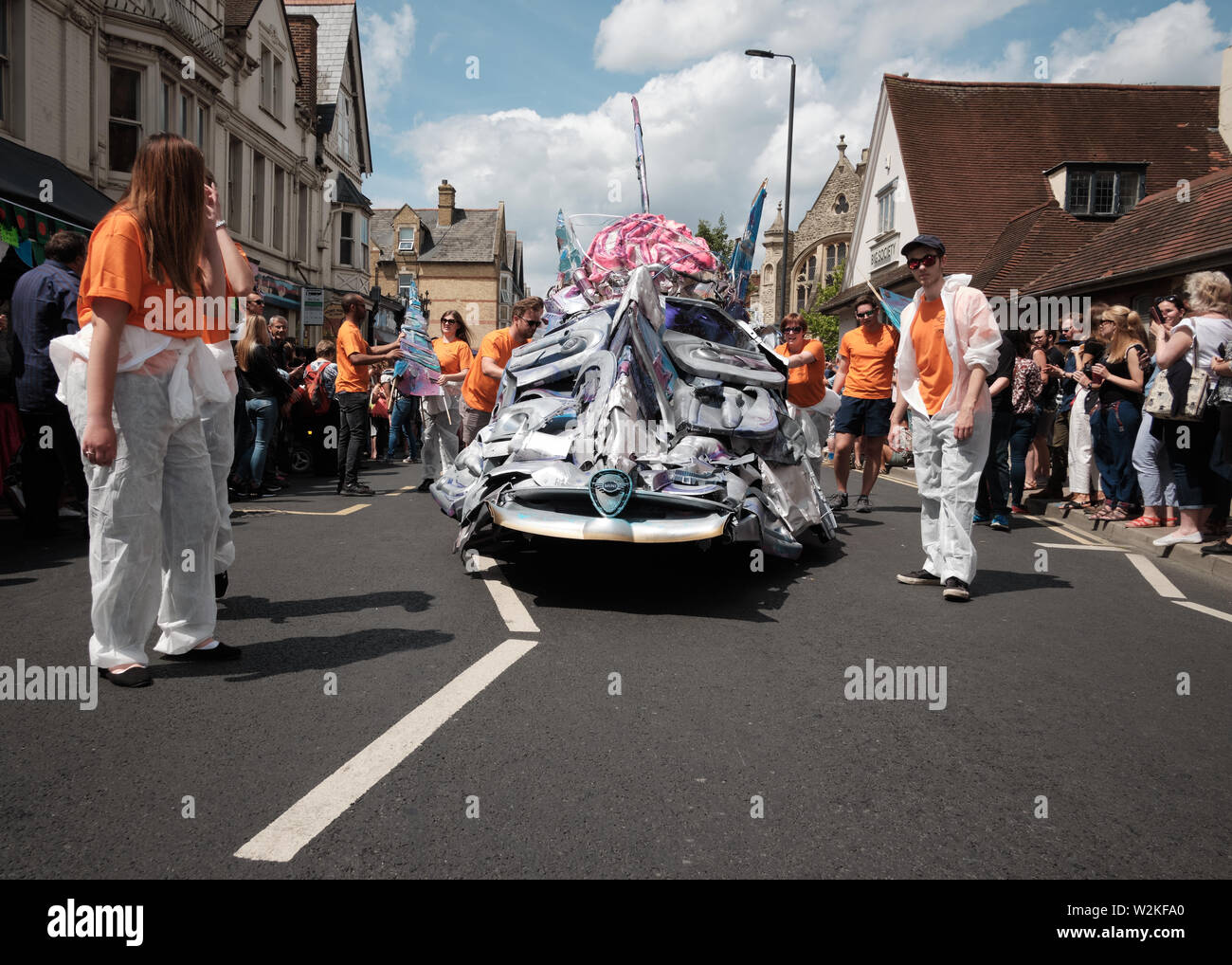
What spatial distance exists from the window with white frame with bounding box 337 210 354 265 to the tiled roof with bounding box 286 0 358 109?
15.7 ft

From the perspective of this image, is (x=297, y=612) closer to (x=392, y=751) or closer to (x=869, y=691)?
(x=392, y=751)

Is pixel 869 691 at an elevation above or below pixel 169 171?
below

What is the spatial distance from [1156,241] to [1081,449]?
998cm

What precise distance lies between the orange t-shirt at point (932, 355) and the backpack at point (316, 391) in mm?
8346

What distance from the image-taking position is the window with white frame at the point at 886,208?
99.5 feet

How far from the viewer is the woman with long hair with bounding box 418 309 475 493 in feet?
34.0

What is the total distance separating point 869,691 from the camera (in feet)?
13.0

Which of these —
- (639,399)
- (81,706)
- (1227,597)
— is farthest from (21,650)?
(1227,597)

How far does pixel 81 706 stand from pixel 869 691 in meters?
3.07

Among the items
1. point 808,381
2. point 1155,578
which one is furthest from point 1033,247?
point 1155,578

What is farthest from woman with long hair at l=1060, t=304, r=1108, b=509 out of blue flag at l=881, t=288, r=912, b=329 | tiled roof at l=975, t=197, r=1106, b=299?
tiled roof at l=975, t=197, r=1106, b=299

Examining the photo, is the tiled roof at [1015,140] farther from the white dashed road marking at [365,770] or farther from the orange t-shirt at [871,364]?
the white dashed road marking at [365,770]

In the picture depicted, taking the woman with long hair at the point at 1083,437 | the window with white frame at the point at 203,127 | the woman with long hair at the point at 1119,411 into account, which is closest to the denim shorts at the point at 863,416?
the woman with long hair at the point at 1119,411
